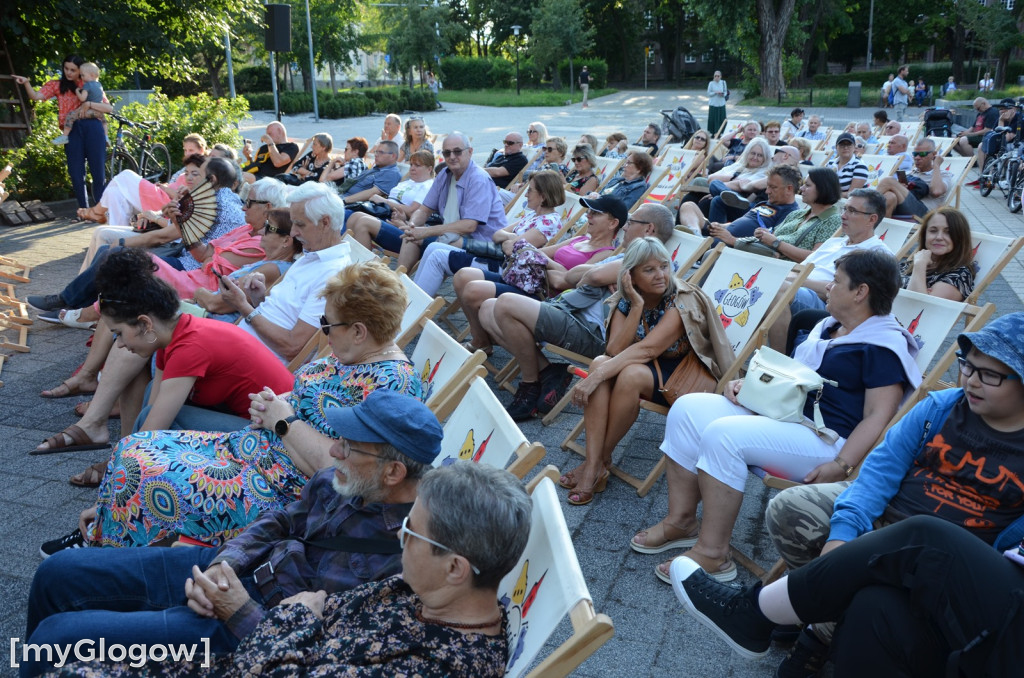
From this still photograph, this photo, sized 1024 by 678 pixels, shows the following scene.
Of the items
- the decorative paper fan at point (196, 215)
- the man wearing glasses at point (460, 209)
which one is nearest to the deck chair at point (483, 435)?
the decorative paper fan at point (196, 215)

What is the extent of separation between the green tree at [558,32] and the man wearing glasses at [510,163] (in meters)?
39.9

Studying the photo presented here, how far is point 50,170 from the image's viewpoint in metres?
11.1

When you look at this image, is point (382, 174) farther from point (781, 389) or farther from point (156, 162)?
point (781, 389)

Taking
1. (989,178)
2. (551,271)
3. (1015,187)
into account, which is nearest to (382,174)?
(551,271)

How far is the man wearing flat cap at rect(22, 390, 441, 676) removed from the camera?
214 centimetres

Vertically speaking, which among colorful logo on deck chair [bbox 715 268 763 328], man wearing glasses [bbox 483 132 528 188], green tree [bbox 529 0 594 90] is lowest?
colorful logo on deck chair [bbox 715 268 763 328]

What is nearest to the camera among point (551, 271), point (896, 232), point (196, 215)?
point (551, 271)

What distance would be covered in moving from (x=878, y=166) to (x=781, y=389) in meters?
6.90

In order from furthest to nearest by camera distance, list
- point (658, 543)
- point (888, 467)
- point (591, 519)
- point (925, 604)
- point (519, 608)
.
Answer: point (591, 519)
point (658, 543)
point (888, 467)
point (925, 604)
point (519, 608)

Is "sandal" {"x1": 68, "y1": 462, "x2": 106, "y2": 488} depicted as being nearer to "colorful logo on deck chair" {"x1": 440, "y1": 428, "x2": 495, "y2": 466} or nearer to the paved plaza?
the paved plaza

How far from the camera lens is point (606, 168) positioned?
8844 mm

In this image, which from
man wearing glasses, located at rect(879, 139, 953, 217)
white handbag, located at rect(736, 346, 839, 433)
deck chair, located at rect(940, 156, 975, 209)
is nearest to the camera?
white handbag, located at rect(736, 346, 839, 433)

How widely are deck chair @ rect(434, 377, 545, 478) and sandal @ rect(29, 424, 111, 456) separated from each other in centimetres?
222

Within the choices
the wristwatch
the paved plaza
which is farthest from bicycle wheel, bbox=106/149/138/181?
the wristwatch
